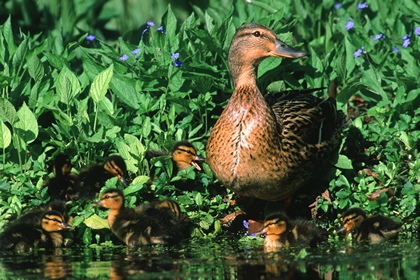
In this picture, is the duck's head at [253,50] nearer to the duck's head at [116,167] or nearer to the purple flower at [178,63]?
the purple flower at [178,63]

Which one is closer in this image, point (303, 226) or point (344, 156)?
point (303, 226)

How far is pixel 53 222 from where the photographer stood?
5.54m

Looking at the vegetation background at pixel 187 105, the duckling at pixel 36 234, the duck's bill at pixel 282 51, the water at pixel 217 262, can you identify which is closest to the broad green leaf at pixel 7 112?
the vegetation background at pixel 187 105

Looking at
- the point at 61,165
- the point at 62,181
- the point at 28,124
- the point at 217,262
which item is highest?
the point at 28,124

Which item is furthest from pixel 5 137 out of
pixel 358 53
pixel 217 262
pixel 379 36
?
pixel 379 36

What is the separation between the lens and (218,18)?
27.6ft

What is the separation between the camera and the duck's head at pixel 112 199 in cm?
574

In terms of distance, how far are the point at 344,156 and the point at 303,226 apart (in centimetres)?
102

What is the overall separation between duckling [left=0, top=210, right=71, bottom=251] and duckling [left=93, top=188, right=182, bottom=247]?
0.36 metres

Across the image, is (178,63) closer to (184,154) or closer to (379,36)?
(184,154)

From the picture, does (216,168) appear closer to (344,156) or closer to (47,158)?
(344,156)

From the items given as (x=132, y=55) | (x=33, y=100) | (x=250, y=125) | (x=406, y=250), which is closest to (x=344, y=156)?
(x=250, y=125)

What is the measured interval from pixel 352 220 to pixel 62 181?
236 centimetres

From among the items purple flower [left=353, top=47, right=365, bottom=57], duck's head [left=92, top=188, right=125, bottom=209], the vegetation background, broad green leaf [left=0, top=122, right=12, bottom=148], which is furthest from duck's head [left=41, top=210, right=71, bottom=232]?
purple flower [left=353, top=47, right=365, bottom=57]
